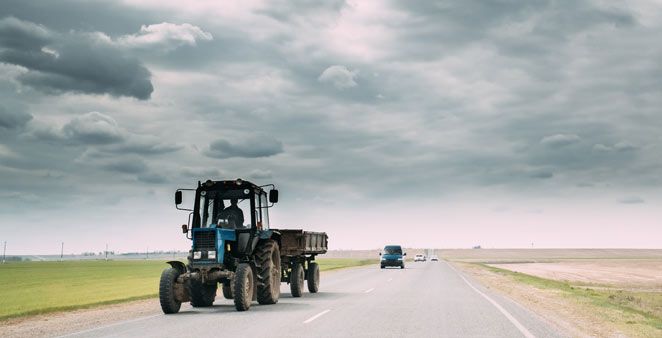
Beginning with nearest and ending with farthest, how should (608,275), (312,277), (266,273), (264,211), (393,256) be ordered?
(266,273) → (264,211) → (312,277) → (393,256) → (608,275)

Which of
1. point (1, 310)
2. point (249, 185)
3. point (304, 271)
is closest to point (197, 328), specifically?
Answer: point (249, 185)

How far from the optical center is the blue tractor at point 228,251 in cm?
1445

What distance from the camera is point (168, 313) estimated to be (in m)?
14.2

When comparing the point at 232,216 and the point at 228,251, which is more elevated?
the point at 232,216

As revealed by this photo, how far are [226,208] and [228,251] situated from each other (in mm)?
1505

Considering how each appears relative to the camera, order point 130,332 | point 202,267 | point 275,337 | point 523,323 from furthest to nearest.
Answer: point 202,267
point 523,323
point 130,332
point 275,337

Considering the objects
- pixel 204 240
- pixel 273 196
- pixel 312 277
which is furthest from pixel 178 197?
pixel 312 277

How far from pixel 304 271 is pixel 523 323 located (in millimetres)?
11284

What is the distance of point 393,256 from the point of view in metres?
49.4

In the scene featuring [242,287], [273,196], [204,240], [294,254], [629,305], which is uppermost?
[273,196]

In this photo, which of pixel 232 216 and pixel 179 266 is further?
pixel 232 216

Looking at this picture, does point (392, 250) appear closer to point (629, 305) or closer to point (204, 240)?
point (629, 305)

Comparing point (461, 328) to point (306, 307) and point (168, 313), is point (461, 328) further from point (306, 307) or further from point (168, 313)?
point (168, 313)

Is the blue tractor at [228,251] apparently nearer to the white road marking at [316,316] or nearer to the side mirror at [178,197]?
the side mirror at [178,197]
